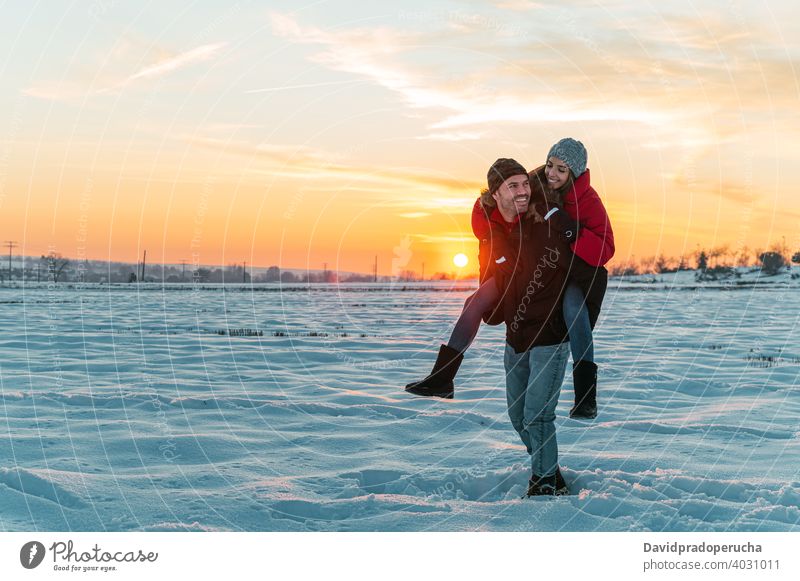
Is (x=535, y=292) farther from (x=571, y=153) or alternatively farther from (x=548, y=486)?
(x=548, y=486)

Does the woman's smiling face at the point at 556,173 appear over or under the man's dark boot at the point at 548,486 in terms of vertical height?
over

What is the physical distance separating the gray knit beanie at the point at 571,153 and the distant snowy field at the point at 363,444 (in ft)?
8.94

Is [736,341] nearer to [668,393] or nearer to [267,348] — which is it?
[668,393]

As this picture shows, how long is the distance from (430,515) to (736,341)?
15463 mm

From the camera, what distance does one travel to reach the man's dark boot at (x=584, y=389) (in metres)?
5.41

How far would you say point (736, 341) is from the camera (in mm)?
18484

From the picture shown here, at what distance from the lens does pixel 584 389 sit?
5.43m

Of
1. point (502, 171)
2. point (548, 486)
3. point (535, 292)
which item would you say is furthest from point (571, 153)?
point (548, 486)

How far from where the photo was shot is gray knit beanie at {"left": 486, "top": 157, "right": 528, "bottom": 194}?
5371 mm

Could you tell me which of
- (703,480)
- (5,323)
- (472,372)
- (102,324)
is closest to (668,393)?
(472,372)

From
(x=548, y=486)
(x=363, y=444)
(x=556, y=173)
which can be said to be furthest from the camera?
(x=363, y=444)

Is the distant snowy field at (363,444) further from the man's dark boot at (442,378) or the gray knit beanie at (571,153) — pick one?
the gray knit beanie at (571,153)

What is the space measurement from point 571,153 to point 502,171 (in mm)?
554

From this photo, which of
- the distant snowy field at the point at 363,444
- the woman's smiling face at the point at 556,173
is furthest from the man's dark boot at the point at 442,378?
the woman's smiling face at the point at 556,173
